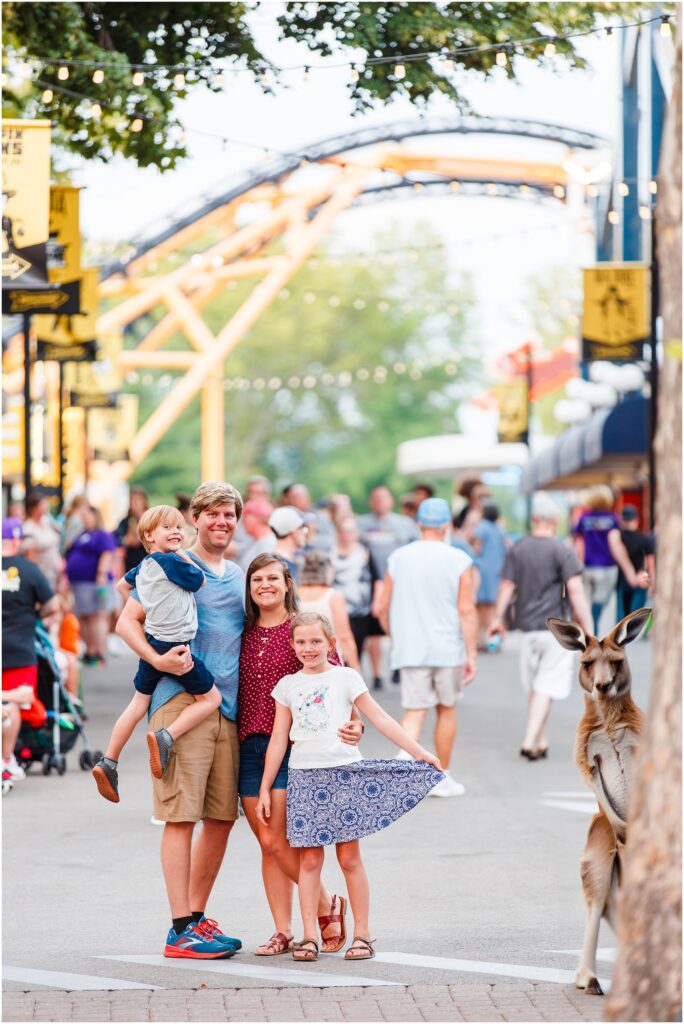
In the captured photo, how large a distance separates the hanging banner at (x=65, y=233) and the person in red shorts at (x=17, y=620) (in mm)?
5103

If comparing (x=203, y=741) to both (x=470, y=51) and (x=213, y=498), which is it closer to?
(x=213, y=498)

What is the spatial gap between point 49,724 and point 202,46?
17.9 ft

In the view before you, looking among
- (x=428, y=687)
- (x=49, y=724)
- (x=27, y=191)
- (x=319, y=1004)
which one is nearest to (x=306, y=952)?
(x=319, y=1004)

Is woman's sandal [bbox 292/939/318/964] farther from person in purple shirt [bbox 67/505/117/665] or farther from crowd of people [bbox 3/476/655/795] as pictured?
person in purple shirt [bbox 67/505/117/665]

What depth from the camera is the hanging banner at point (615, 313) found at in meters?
25.4

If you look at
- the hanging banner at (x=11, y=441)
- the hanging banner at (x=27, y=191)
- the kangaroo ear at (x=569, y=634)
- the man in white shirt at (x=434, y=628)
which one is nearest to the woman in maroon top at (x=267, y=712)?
the kangaroo ear at (x=569, y=634)

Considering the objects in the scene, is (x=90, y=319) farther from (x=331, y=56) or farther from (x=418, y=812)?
(x=418, y=812)

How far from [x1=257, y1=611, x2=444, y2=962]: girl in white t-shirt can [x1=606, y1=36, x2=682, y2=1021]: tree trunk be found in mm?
2253

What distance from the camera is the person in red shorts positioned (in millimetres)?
10859

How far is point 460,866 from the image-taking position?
859cm

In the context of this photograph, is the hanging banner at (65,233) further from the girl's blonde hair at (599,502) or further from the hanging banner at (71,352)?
the girl's blonde hair at (599,502)

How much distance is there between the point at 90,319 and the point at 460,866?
627 inches

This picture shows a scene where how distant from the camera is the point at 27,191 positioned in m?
12.0

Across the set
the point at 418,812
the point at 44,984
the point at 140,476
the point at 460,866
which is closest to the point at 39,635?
the point at 418,812
